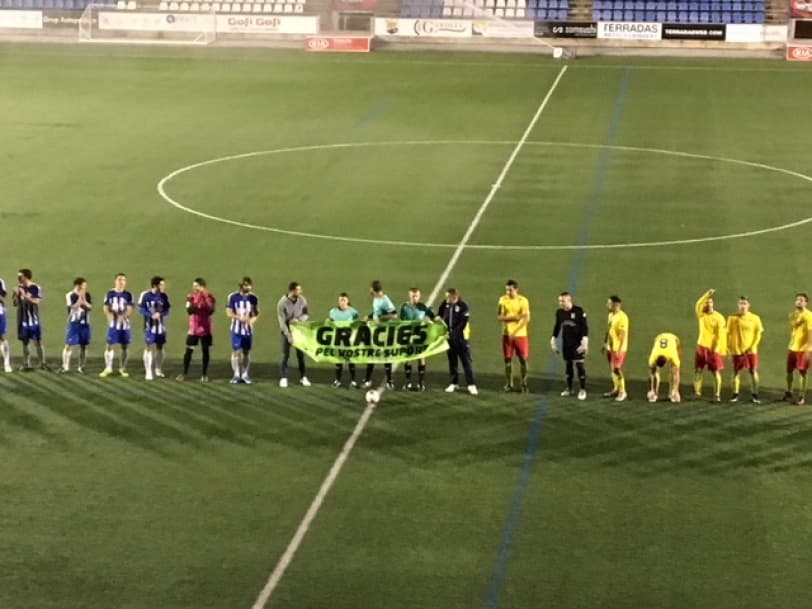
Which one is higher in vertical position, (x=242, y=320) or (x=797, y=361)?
(x=242, y=320)

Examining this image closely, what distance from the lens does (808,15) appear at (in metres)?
57.2

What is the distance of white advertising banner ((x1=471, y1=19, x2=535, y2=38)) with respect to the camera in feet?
192

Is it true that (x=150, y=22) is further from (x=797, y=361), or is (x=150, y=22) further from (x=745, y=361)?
(x=797, y=361)

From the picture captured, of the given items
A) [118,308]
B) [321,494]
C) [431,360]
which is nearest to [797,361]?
[431,360]

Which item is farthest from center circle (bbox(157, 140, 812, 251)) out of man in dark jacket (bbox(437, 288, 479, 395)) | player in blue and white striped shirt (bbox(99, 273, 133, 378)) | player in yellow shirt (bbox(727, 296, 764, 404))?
player in blue and white striped shirt (bbox(99, 273, 133, 378))

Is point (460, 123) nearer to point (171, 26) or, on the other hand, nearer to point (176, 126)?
point (176, 126)

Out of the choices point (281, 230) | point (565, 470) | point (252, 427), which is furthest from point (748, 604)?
point (281, 230)

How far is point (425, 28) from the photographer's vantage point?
2355 inches

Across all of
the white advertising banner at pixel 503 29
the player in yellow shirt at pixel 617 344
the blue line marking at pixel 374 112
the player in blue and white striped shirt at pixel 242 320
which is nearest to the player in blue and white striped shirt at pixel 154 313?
the player in blue and white striped shirt at pixel 242 320

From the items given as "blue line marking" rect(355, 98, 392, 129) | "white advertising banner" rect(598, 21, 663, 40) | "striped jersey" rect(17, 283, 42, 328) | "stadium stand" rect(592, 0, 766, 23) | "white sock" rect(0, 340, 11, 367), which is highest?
"stadium stand" rect(592, 0, 766, 23)

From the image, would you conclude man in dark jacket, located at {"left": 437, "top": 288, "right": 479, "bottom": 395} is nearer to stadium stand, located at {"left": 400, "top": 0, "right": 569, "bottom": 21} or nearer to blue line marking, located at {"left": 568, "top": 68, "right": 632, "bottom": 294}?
blue line marking, located at {"left": 568, "top": 68, "right": 632, "bottom": 294}

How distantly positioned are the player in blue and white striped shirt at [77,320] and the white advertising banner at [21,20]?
41.7 m

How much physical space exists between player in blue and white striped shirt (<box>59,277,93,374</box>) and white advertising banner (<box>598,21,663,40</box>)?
39.3 m

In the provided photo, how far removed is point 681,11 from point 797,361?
41200 mm
